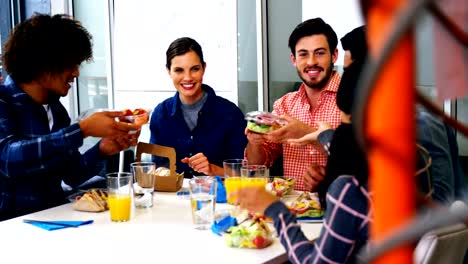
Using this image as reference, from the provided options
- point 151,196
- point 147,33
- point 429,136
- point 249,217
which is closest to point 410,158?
point 429,136

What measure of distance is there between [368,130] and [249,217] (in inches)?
63.1

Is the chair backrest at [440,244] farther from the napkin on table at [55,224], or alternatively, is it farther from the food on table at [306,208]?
the napkin on table at [55,224]

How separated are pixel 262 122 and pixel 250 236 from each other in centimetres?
89

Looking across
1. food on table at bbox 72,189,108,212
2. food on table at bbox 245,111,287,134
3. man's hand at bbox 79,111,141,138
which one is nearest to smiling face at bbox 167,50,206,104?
food on table at bbox 245,111,287,134

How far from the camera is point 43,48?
96.9 inches

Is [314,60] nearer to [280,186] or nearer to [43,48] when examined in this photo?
[280,186]

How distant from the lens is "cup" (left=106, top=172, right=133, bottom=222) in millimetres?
2018

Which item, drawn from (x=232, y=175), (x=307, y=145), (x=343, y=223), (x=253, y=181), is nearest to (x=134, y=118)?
(x=232, y=175)

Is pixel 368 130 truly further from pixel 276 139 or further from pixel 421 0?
pixel 276 139

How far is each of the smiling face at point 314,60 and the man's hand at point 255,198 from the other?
160cm

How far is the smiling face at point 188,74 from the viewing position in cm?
309

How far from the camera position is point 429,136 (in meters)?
1.63

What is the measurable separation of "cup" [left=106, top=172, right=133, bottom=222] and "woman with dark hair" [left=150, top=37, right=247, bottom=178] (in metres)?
0.96

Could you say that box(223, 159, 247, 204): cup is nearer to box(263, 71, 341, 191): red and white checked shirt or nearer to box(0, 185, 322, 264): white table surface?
box(0, 185, 322, 264): white table surface
